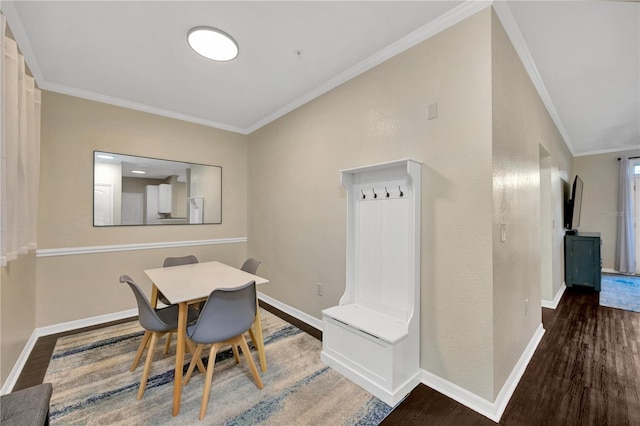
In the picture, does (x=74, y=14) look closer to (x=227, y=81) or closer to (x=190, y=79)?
(x=190, y=79)

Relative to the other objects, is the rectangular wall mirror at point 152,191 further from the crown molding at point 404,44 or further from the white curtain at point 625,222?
the white curtain at point 625,222

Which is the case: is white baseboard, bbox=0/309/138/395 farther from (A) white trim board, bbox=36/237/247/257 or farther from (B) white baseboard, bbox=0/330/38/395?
(A) white trim board, bbox=36/237/247/257

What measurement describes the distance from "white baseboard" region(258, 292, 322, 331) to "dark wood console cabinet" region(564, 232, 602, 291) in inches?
183

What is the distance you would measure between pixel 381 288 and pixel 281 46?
7.30 ft

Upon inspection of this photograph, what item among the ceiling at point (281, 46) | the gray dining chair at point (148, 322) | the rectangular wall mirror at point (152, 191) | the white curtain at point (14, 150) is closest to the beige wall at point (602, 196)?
the ceiling at point (281, 46)

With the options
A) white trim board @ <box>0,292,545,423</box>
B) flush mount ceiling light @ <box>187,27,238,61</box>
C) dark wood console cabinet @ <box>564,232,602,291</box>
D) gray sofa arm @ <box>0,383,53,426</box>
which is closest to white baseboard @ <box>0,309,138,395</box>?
white trim board @ <box>0,292,545,423</box>

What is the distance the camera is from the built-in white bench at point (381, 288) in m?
1.87

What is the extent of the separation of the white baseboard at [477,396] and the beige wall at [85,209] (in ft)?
10.9

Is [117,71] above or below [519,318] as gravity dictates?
above

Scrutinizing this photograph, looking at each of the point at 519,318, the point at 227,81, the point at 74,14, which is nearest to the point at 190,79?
the point at 227,81

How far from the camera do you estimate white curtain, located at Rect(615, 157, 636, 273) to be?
17.3ft

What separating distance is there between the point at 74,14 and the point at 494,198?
10.5 ft

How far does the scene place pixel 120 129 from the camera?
3232 mm

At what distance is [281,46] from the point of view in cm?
221
